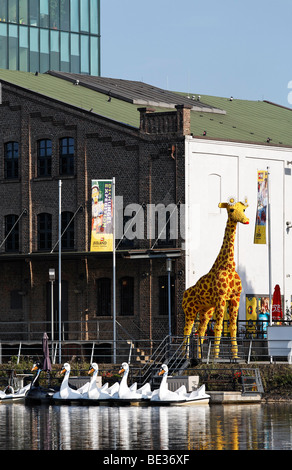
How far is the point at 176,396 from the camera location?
4272 cm

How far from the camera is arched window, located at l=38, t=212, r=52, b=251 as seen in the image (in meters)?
60.8

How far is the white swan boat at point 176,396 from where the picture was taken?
140 feet

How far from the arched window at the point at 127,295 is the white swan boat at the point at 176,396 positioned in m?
14.6

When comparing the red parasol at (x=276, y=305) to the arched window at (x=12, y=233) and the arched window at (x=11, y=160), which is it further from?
the arched window at (x=11, y=160)

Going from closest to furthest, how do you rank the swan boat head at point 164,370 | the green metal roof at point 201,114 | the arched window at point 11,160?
the swan boat head at point 164,370 < the green metal roof at point 201,114 < the arched window at point 11,160

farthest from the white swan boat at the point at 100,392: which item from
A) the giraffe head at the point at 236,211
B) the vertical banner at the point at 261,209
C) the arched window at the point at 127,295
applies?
the vertical banner at the point at 261,209

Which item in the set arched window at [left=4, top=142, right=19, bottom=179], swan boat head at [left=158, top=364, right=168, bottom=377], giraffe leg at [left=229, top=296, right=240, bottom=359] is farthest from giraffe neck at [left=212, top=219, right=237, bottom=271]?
arched window at [left=4, top=142, right=19, bottom=179]

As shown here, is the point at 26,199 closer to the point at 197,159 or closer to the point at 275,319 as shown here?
the point at 197,159

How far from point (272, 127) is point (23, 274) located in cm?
1669

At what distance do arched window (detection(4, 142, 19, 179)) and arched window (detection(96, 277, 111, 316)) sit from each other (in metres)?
7.69

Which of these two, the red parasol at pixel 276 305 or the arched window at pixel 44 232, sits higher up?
→ the arched window at pixel 44 232

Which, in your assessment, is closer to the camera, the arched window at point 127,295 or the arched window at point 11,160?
the arched window at point 127,295

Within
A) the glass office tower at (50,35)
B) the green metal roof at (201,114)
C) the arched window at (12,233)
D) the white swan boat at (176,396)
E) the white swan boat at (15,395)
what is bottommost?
the white swan boat at (15,395)

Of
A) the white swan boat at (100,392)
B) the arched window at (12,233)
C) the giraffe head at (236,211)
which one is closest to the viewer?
the white swan boat at (100,392)
